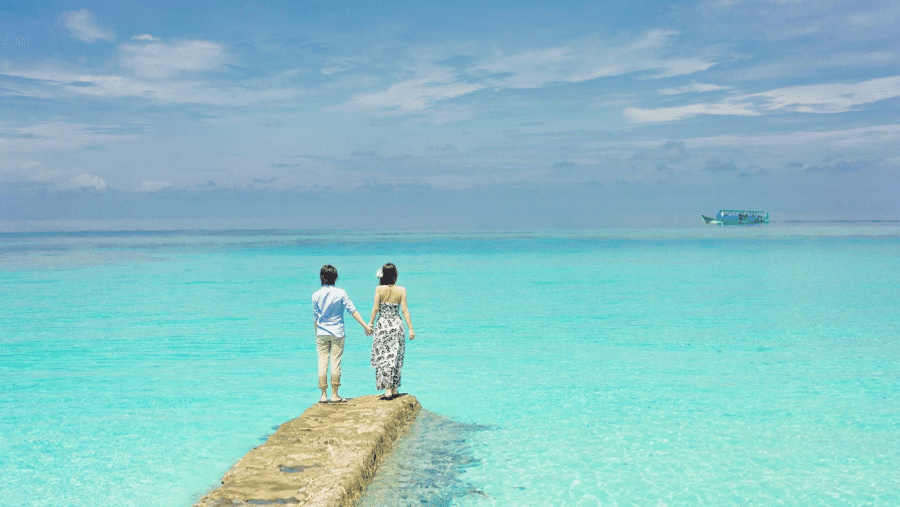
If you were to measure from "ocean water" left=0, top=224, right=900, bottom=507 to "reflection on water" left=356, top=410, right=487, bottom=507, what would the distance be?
3 cm

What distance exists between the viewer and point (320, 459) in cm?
640

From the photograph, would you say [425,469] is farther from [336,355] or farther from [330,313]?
[330,313]

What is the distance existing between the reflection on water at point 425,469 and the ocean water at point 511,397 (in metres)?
0.03

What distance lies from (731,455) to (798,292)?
20165mm

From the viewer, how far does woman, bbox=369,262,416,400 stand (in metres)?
7.46

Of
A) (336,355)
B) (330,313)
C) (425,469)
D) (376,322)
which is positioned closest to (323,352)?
(336,355)

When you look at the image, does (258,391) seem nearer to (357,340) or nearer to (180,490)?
(180,490)

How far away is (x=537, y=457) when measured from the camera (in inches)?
300

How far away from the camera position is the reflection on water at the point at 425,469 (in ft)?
20.5

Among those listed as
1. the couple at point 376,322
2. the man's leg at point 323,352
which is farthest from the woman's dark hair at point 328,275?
the man's leg at point 323,352

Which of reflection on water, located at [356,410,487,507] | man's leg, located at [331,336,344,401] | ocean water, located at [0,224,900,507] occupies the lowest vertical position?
ocean water, located at [0,224,900,507]

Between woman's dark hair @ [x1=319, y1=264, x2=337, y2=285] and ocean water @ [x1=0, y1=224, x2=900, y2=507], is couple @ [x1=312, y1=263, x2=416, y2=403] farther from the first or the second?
ocean water @ [x1=0, y1=224, x2=900, y2=507]

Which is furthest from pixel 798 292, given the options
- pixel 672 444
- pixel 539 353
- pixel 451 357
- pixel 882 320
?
pixel 672 444

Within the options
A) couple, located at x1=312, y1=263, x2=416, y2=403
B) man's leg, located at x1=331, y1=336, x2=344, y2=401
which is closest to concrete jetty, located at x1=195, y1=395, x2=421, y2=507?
man's leg, located at x1=331, y1=336, x2=344, y2=401
